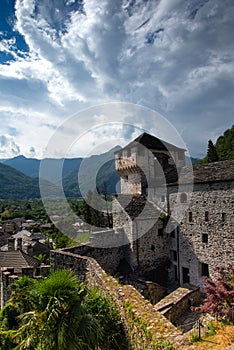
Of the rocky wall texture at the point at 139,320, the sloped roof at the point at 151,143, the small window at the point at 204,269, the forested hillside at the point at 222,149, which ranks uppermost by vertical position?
the forested hillside at the point at 222,149

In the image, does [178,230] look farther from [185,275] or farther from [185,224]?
[185,275]

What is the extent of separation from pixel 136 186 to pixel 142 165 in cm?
224

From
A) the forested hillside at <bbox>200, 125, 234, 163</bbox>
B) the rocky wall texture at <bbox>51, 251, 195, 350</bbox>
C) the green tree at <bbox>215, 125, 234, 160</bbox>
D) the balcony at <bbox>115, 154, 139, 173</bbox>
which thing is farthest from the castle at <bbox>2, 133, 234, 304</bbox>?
the green tree at <bbox>215, 125, 234, 160</bbox>

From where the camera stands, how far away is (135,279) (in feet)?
56.5

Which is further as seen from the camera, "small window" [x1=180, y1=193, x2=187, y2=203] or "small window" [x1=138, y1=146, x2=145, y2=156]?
"small window" [x1=138, y1=146, x2=145, y2=156]

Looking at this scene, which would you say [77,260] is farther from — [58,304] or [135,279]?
[58,304]

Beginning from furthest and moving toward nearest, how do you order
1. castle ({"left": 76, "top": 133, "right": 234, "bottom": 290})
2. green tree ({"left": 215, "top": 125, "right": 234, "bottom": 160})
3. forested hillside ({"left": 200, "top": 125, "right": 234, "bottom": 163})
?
green tree ({"left": 215, "top": 125, "right": 234, "bottom": 160}), forested hillside ({"left": 200, "top": 125, "right": 234, "bottom": 163}), castle ({"left": 76, "top": 133, "right": 234, "bottom": 290})

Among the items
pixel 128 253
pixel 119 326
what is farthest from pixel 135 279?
pixel 119 326

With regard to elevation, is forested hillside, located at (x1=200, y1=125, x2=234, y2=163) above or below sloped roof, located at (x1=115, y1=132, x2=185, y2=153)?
above

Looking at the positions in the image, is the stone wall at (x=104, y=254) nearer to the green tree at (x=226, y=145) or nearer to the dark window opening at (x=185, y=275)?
the dark window opening at (x=185, y=275)

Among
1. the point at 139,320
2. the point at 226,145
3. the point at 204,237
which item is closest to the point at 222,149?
the point at 226,145

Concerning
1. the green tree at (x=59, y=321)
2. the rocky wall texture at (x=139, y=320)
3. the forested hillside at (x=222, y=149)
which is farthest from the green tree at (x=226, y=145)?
the green tree at (x=59, y=321)

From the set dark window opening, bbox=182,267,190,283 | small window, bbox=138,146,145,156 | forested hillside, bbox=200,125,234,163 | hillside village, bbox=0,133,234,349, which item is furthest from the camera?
forested hillside, bbox=200,125,234,163

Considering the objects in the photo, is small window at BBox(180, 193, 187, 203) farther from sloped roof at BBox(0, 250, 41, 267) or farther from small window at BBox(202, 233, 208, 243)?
sloped roof at BBox(0, 250, 41, 267)
